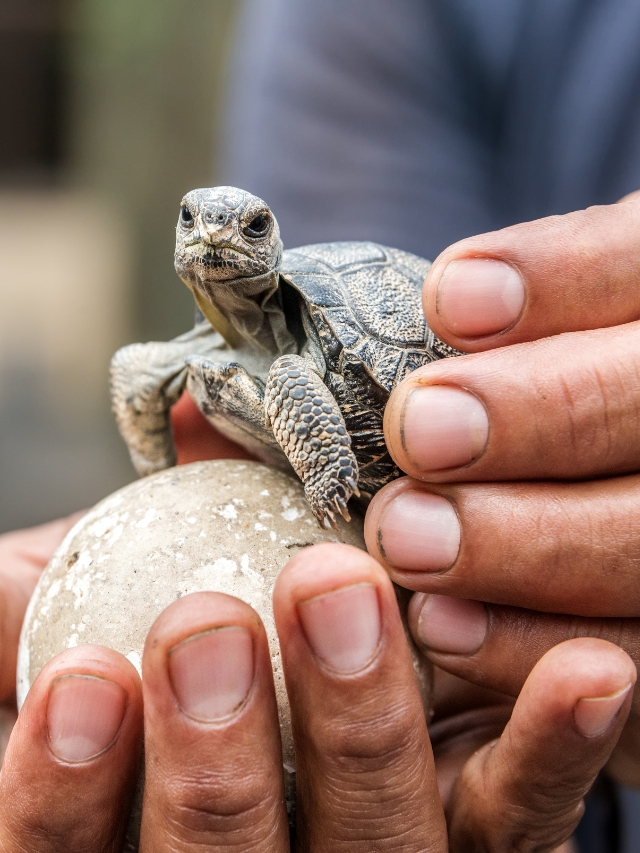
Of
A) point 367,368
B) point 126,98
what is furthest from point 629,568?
point 126,98

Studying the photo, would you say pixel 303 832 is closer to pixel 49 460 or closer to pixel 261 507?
pixel 261 507

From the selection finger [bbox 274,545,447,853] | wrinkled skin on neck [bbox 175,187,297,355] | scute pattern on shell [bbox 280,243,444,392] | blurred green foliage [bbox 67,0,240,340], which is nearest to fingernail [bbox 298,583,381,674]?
finger [bbox 274,545,447,853]

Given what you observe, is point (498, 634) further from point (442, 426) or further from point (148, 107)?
point (148, 107)

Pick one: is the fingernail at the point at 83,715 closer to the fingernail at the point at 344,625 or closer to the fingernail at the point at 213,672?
the fingernail at the point at 213,672

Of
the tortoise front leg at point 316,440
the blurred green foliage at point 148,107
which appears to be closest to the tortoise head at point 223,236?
the tortoise front leg at point 316,440

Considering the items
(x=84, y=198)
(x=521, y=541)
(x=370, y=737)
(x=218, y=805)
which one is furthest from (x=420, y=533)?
(x=84, y=198)
